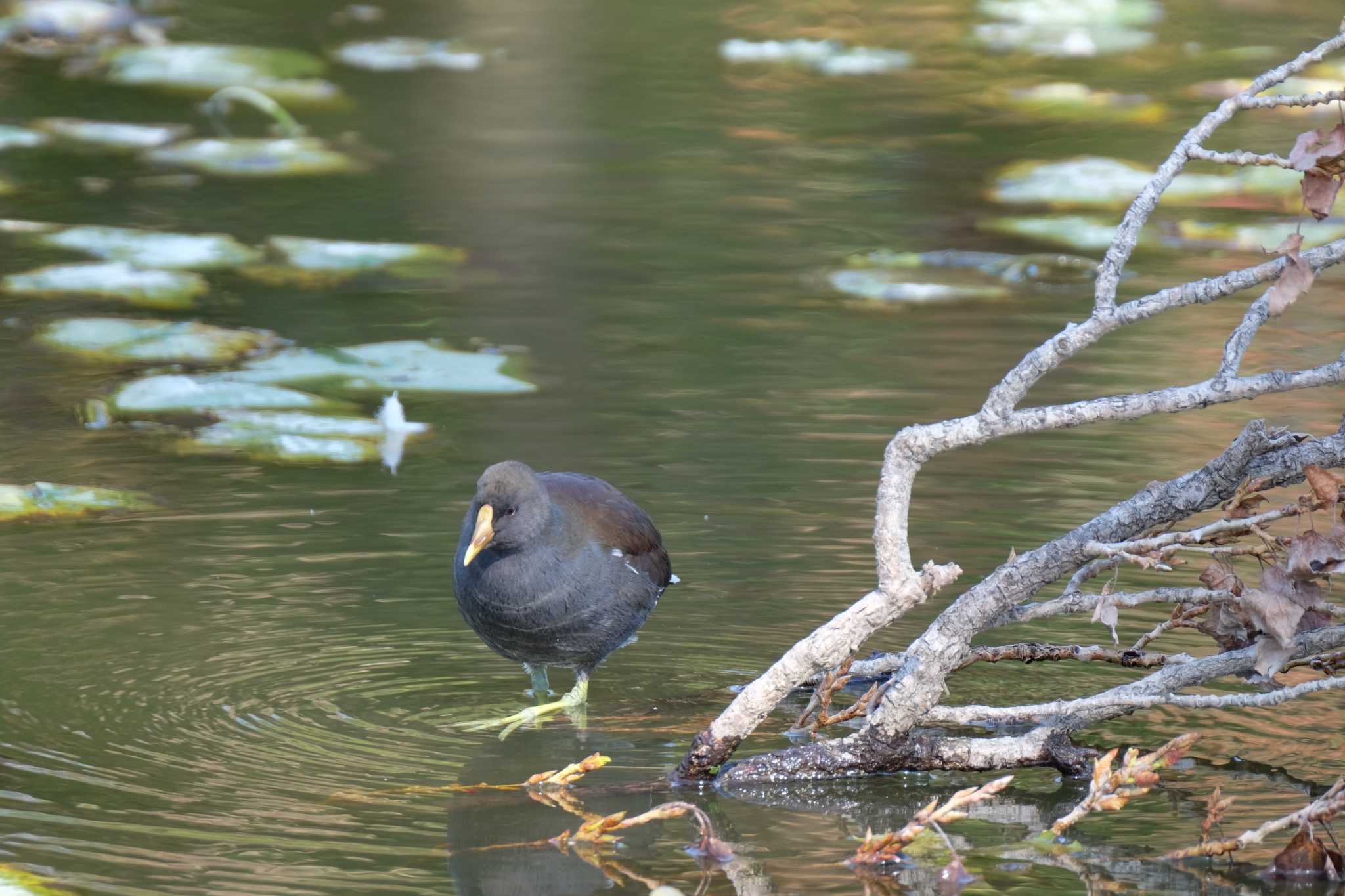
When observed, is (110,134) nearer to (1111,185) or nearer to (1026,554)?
(1111,185)

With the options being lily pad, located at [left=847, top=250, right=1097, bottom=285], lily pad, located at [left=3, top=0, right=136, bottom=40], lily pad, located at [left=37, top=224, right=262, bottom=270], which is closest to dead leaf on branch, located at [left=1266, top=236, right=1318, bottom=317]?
lily pad, located at [left=847, top=250, right=1097, bottom=285]

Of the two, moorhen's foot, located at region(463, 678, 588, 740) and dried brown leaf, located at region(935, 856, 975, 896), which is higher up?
dried brown leaf, located at region(935, 856, 975, 896)

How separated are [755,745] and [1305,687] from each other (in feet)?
3.74

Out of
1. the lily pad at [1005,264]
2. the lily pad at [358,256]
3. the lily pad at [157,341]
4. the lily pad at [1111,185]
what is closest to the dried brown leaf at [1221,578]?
the lily pad at [157,341]

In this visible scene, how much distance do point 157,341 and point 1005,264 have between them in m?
3.56

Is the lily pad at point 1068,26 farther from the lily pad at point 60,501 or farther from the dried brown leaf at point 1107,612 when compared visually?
the dried brown leaf at point 1107,612

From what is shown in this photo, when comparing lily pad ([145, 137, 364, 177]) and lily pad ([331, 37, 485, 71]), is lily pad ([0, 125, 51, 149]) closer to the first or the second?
lily pad ([145, 137, 364, 177])

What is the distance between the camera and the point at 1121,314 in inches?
132

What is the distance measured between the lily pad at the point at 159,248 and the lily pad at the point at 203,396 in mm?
1386

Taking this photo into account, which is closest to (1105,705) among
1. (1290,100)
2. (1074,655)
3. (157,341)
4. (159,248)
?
Answer: (1074,655)

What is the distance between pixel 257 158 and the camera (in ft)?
29.8

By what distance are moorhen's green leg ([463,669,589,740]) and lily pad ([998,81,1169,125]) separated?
6.64 metres

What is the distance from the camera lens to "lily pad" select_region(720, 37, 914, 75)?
11.2m

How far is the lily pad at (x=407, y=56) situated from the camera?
11.1 meters
